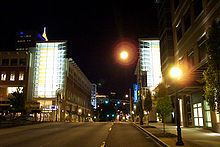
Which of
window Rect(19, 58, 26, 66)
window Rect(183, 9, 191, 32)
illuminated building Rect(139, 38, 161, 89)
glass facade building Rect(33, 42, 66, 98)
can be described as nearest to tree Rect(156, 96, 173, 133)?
window Rect(183, 9, 191, 32)

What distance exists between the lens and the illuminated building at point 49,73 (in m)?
83.9

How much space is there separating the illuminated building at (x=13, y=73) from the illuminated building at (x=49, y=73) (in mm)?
4037

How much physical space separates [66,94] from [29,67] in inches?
548

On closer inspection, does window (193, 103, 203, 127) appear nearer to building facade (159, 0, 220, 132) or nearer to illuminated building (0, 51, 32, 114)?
building facade (159, 0, 220, 132)

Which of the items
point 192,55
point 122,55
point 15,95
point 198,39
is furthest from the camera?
point 15,95

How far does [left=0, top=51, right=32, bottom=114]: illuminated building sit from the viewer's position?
78.8 m

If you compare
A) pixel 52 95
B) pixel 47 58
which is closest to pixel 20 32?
pixel 47 58

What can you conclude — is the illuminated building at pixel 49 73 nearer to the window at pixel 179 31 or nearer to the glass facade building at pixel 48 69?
the glass facade building at pixel 48 69

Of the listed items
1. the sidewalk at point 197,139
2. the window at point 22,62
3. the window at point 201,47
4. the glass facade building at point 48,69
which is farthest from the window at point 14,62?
the sidewalk at point 197,139

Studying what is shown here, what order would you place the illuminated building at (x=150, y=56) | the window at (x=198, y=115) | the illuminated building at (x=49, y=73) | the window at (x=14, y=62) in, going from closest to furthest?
the window at (x=198, y=115) → the window at (x=14, y=62) → the illuminated building at (x=49, y=73) → the illuminated building at (x=150, y=56)

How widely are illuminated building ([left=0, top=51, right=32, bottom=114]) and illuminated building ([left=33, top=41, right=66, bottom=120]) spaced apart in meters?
4.04

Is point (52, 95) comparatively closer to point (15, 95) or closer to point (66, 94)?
point (66, 94)

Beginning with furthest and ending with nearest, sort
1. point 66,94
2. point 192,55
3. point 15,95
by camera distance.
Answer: point 66,94 < point 15,95 < point 192,55

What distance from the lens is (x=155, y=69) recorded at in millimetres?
90062
